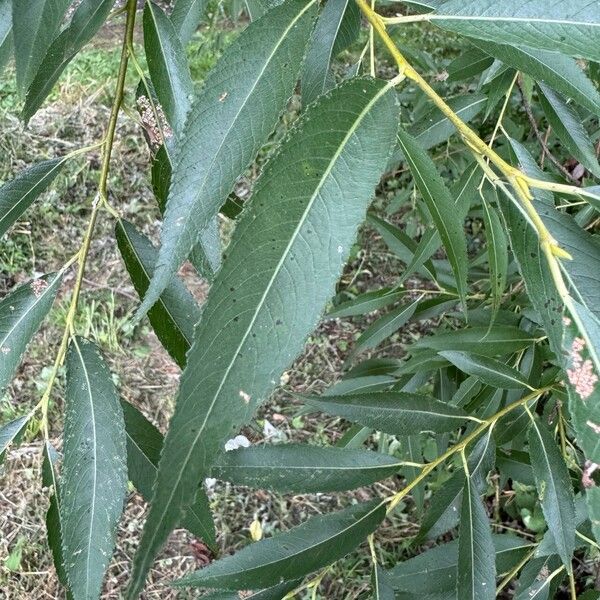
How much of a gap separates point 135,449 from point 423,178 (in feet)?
1.49

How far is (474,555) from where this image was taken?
83cm

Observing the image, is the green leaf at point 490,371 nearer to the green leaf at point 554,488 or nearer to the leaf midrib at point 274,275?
the green leaf at point 554,488

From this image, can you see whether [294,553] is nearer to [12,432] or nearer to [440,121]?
[12,432]

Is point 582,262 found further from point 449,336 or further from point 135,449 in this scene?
point 449,336

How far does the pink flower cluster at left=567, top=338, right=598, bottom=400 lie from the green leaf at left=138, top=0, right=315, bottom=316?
275 mm

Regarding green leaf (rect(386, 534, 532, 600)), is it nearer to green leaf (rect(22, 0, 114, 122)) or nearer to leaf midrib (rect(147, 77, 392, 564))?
leaf midrib (rect(147, 77, 392, 564))

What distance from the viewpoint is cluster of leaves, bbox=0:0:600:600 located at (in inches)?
16.2

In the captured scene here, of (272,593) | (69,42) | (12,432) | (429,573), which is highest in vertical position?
(69,42)

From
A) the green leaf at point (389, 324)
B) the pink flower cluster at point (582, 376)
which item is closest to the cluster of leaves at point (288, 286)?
the pink flower cluster at point (582, 376)

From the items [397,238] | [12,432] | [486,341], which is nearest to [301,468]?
[12,432]

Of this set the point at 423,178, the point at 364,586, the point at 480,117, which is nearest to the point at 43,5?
the point at 423,178

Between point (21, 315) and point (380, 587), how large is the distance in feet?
1.97

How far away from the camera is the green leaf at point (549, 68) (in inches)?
23.5

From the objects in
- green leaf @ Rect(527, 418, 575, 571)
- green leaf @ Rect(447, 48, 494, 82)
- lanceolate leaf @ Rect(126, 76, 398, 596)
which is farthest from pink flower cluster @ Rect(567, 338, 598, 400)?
green leaf @ Rect(447, 48, 494, 82)
